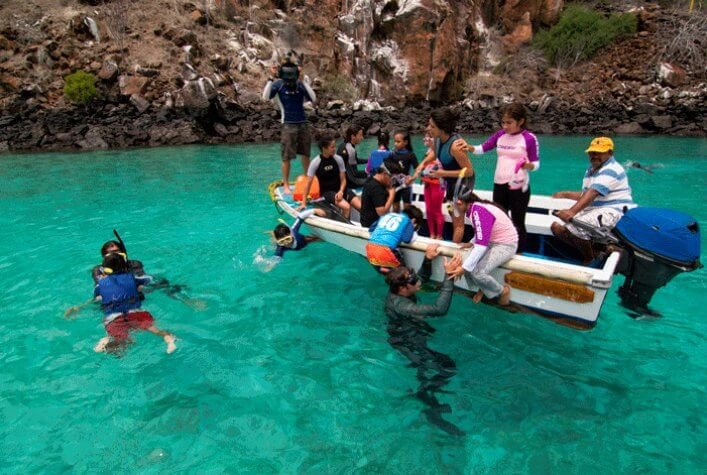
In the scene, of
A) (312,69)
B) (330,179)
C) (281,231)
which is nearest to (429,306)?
(281,231)

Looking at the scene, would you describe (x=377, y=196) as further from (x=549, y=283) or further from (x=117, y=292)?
(x=117, y=292)

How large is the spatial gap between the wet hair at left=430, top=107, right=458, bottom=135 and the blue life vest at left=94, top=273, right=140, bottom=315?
12.0 ft

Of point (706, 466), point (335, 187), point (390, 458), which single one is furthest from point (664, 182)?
point (390, 458)

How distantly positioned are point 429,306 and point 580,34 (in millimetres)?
36121

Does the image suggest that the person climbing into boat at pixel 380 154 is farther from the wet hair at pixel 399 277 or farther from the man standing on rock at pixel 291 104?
the wet hair at pixel 399 277

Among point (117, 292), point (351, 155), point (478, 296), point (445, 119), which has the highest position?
point (445, 119)

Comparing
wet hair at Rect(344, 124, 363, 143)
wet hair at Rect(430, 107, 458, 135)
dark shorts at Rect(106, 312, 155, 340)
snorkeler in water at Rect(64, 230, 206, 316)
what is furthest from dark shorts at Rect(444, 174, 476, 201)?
dark shorts at Rect(106, 312, 155, 340)

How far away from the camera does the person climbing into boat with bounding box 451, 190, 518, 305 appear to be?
4.17 m

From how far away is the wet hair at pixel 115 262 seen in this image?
15.0 ft

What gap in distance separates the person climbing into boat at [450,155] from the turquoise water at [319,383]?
3.92 feet

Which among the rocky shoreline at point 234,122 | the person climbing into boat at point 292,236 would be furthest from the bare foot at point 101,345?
the rocky shoreline at point 234,122

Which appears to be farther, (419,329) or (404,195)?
(404,195)

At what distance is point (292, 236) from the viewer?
6664mm

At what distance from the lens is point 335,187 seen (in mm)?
7234
